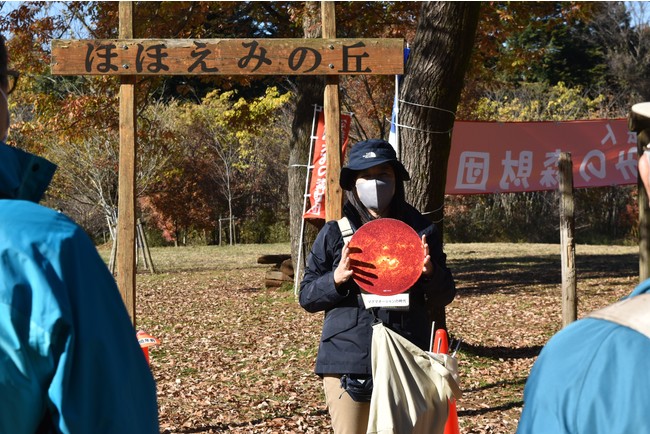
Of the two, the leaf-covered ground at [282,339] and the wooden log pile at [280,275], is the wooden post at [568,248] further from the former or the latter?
the wooden log pile at [280,275]

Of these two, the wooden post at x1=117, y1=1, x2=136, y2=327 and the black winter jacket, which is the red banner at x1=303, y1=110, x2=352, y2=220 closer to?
the wooden post at x1=117, y1=1, x2=136, y2=327

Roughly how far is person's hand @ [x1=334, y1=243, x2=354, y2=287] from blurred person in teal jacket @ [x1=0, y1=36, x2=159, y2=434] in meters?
2.44

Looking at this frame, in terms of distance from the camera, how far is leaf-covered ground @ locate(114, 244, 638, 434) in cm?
777

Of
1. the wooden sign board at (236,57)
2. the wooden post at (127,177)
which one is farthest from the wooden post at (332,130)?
the wooden post at (127,177)

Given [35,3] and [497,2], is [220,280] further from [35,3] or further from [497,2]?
[497,2]

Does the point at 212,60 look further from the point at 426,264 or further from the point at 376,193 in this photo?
the point at 426,264

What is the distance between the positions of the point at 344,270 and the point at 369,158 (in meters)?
0.61

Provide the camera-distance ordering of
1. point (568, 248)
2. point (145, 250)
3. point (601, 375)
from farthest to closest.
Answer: point (145, 250)
point (568, 248)
point (601, 375)

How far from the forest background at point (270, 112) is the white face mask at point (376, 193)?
13370 mm

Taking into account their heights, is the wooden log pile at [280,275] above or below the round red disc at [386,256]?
below

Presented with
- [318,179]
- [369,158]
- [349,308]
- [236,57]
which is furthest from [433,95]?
[318,179]

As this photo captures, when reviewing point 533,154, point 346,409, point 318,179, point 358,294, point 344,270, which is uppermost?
point 533,154

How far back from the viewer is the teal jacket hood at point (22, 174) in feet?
5.42

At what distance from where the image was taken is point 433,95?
8297 mm
